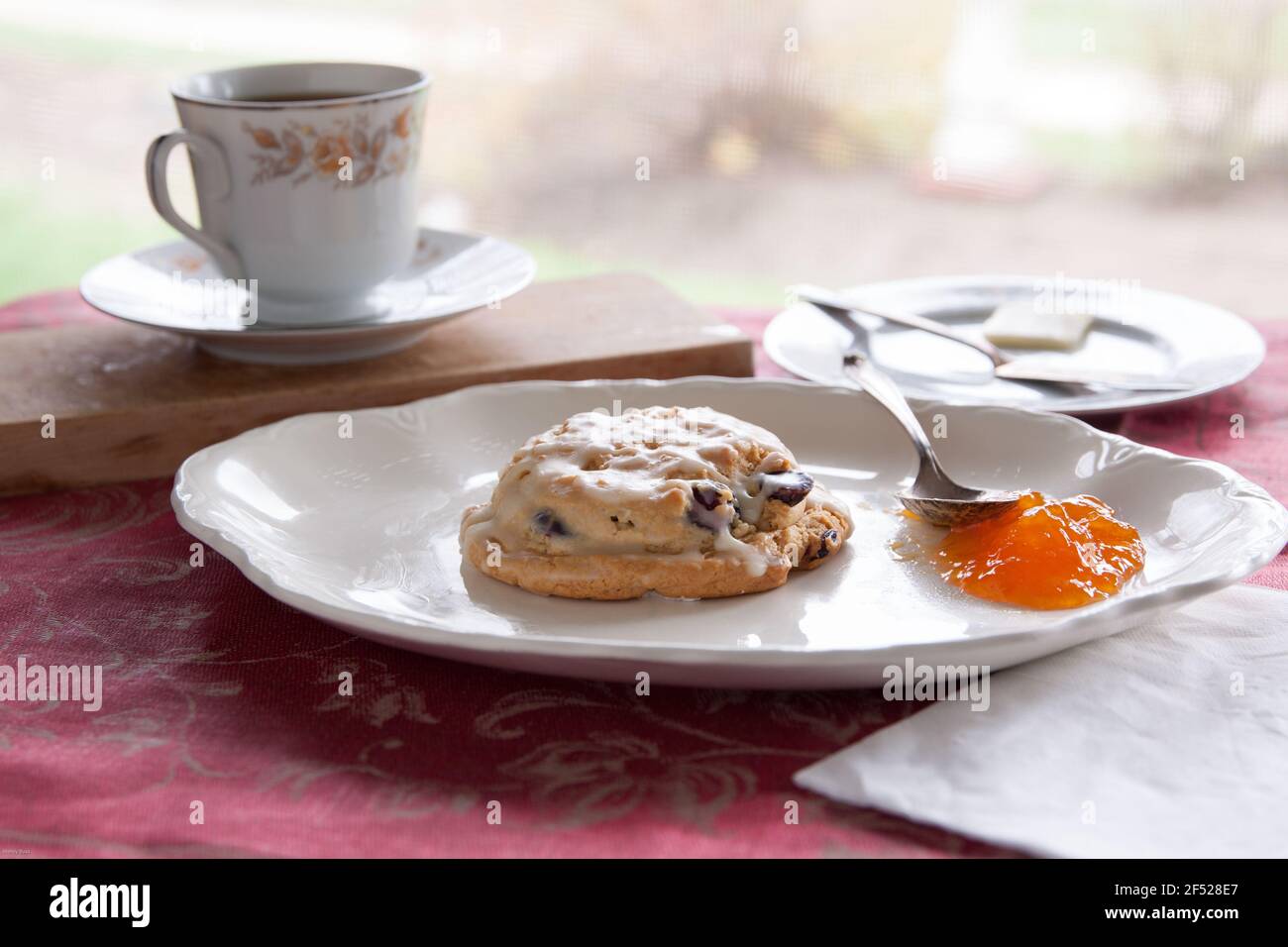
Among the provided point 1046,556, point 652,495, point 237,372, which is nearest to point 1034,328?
point 1046,556

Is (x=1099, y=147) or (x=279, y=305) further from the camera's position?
(x=1099, y=147)

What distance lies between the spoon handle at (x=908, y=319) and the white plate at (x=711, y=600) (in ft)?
1.05

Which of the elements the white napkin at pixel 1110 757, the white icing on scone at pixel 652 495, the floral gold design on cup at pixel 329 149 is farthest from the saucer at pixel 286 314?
the white napkin at pixel 1110 757

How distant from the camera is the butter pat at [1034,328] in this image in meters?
1.88

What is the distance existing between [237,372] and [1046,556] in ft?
3.74

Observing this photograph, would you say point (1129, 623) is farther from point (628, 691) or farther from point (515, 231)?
point (515, 231)

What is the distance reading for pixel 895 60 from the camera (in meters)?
5.50

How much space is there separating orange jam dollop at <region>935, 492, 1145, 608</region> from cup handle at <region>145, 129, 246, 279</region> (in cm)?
112

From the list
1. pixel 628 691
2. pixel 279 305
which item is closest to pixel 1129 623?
pixel 628 691

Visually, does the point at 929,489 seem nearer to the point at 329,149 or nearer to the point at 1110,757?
the point at 1110,757
